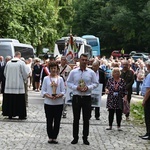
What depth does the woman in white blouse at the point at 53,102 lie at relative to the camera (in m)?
10.3

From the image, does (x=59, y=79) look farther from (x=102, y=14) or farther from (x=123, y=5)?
(x=102, y=14)

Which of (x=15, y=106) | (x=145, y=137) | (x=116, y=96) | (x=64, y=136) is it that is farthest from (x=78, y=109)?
(x=15, y=106)

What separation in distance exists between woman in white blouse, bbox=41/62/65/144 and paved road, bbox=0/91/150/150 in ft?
0.92

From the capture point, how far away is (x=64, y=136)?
1132 centimetres

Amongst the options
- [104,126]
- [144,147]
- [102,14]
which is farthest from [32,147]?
[102,14]

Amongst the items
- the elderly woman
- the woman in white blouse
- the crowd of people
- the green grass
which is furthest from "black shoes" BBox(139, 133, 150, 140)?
the green grass

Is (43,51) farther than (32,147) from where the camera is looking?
Yes

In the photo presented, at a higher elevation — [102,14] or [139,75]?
[102,14]

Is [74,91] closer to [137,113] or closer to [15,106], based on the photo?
[15,106]

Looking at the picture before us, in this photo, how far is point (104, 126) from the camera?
1327 cm

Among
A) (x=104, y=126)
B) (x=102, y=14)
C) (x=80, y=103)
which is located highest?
(x=102, y=14)

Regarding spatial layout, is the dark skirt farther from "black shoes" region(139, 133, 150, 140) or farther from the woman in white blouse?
"black shoes" region(139, 133, 150, 140)

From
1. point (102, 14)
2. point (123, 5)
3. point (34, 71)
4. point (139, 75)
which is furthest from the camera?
point (102, 14)

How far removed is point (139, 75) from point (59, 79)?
52.1 ft
